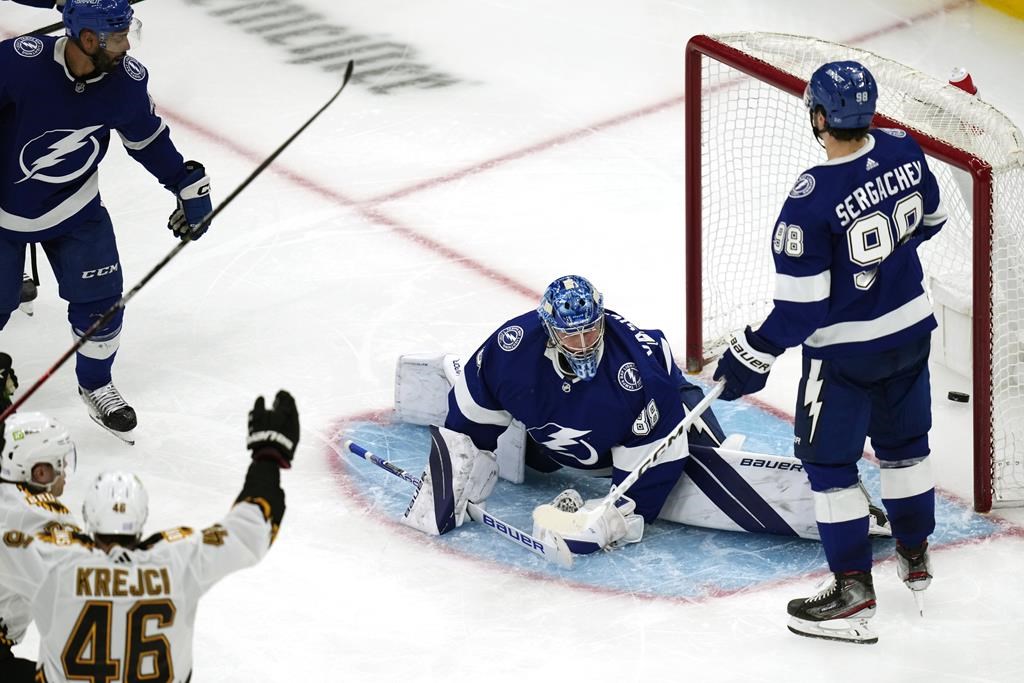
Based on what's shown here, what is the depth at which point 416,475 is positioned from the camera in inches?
177

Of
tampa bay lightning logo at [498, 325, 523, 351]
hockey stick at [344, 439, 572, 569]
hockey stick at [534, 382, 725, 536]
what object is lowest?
hockey stick at [344, 439, 572, 569]

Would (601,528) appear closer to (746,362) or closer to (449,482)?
(449,482)

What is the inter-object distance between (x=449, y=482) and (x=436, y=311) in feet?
4.16

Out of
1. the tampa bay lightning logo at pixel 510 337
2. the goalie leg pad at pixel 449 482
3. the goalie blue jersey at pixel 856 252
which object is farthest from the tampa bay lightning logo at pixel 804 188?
the goalie leg pad at pixel 449 482

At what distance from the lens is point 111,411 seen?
4695mm

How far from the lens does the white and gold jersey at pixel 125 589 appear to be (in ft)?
8.86

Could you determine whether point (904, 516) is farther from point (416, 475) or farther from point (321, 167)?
point (321, 167)

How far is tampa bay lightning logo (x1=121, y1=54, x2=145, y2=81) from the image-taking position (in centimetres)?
446

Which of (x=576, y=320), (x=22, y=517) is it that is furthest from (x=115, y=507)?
(x=576, y=320)

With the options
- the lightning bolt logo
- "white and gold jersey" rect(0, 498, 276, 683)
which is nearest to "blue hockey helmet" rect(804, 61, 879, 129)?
the lightning bolt logo

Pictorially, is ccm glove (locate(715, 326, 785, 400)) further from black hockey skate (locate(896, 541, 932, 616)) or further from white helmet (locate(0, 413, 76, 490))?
white helmet (locate(0, 413, 76, 490))

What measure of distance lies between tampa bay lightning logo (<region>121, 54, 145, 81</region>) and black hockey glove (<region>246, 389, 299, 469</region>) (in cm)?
186

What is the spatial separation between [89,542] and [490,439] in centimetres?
159

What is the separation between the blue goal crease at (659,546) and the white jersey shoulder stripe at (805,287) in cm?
81
